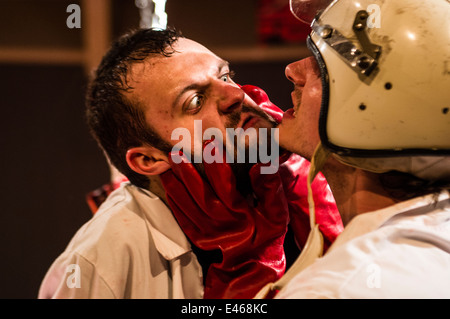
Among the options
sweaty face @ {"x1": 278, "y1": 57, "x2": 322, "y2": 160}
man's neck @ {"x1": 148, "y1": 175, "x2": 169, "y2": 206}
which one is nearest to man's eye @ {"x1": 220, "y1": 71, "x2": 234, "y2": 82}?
sweaty face @ {"x1": 278, "y1": 57, "x2": 322, "y2": 160}

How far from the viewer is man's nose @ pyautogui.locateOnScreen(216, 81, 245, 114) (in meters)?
1.40

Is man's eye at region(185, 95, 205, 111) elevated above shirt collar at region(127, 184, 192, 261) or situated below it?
above

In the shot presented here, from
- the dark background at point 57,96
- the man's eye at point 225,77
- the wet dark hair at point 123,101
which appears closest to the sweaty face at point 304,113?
the man's eye at point 225,77

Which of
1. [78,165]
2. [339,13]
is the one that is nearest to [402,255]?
[339,13]

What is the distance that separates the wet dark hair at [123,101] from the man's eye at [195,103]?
129 mm

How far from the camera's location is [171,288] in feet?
4.43

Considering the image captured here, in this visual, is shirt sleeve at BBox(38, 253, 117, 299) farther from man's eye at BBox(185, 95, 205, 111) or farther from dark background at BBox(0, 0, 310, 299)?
dark background at BBox(0, 0, 310, 299)

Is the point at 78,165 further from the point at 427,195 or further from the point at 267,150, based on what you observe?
the point at 427,195

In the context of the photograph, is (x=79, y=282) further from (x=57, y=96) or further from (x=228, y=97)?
(x=57, y=96)

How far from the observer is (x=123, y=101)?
→ 1479 mm

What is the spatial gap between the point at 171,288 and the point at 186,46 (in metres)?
0.69

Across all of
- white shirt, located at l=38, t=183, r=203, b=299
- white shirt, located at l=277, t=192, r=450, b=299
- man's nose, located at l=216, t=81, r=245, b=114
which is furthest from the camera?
man's nose, located at l=216, t=81, r=245, b=114

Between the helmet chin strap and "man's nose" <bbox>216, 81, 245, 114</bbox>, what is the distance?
12.2 inches

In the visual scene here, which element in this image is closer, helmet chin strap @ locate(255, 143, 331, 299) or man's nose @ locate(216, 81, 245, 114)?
helmet chin strap @ locate(255, 143, 331, 299)
